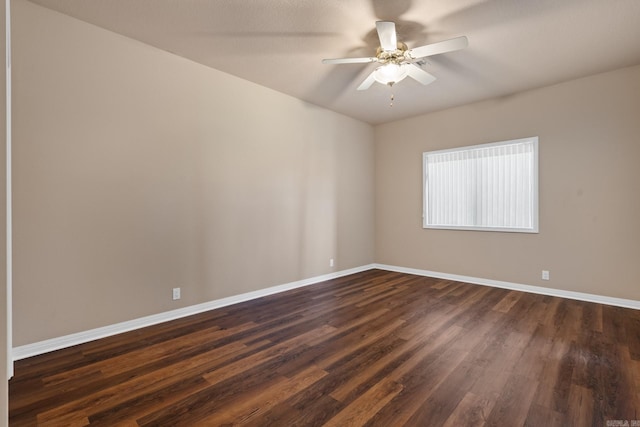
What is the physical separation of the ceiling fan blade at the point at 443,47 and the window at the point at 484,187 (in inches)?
102

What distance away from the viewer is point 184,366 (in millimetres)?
2229

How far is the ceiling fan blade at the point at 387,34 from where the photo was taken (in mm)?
2330

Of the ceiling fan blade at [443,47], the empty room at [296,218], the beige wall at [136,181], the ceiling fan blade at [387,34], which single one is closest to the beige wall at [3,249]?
the empty room at [296,218]

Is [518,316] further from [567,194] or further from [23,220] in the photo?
[23,220]

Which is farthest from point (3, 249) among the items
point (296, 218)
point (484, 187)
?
point (484, 187)

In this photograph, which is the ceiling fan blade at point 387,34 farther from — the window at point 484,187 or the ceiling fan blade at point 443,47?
the window at point 484,187

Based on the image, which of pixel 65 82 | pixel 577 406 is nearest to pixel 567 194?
pixel 577 406

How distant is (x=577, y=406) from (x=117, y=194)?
390 centimetres

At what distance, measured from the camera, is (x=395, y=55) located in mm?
2764

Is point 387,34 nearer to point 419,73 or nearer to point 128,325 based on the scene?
point 419,73

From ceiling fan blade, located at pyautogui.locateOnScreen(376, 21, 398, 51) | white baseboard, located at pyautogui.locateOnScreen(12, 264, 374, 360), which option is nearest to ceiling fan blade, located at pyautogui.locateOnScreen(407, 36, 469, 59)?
ceiling fan blade, located at pyautogui.locateOnScreen(376, 21, 398, 51)

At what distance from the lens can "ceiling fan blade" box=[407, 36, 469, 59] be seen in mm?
2310

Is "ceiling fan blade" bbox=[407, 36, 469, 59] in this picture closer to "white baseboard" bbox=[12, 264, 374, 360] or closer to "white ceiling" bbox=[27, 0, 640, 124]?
"white ceiling" bbox=[27, 0, 640, 124]

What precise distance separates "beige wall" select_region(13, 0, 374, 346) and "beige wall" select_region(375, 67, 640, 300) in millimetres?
2696
